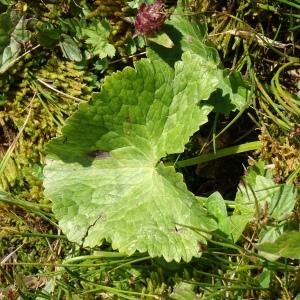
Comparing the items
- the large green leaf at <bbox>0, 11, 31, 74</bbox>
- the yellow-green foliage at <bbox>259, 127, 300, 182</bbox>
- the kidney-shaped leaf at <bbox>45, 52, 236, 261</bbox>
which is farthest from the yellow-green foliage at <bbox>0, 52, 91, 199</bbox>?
the yellow-green foliage at <bbox>259, 127, 300, 182</bbox>

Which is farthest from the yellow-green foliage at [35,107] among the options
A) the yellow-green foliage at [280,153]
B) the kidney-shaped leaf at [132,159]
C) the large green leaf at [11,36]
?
the yellow-green foliage at [280,153]

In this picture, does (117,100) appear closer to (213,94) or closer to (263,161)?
(213,94)

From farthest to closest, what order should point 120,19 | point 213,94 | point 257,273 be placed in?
point 120,19 → point 213,94 → point 257,273

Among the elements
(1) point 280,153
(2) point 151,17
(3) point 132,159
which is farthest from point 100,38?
(1) point 280,153

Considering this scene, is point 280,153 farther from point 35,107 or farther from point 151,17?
point 35,107

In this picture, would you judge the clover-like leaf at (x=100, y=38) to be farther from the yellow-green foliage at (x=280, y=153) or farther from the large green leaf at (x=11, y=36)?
the yellow-green foliage at (x=280, y=153)

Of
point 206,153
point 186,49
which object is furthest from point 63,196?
point 186,49
